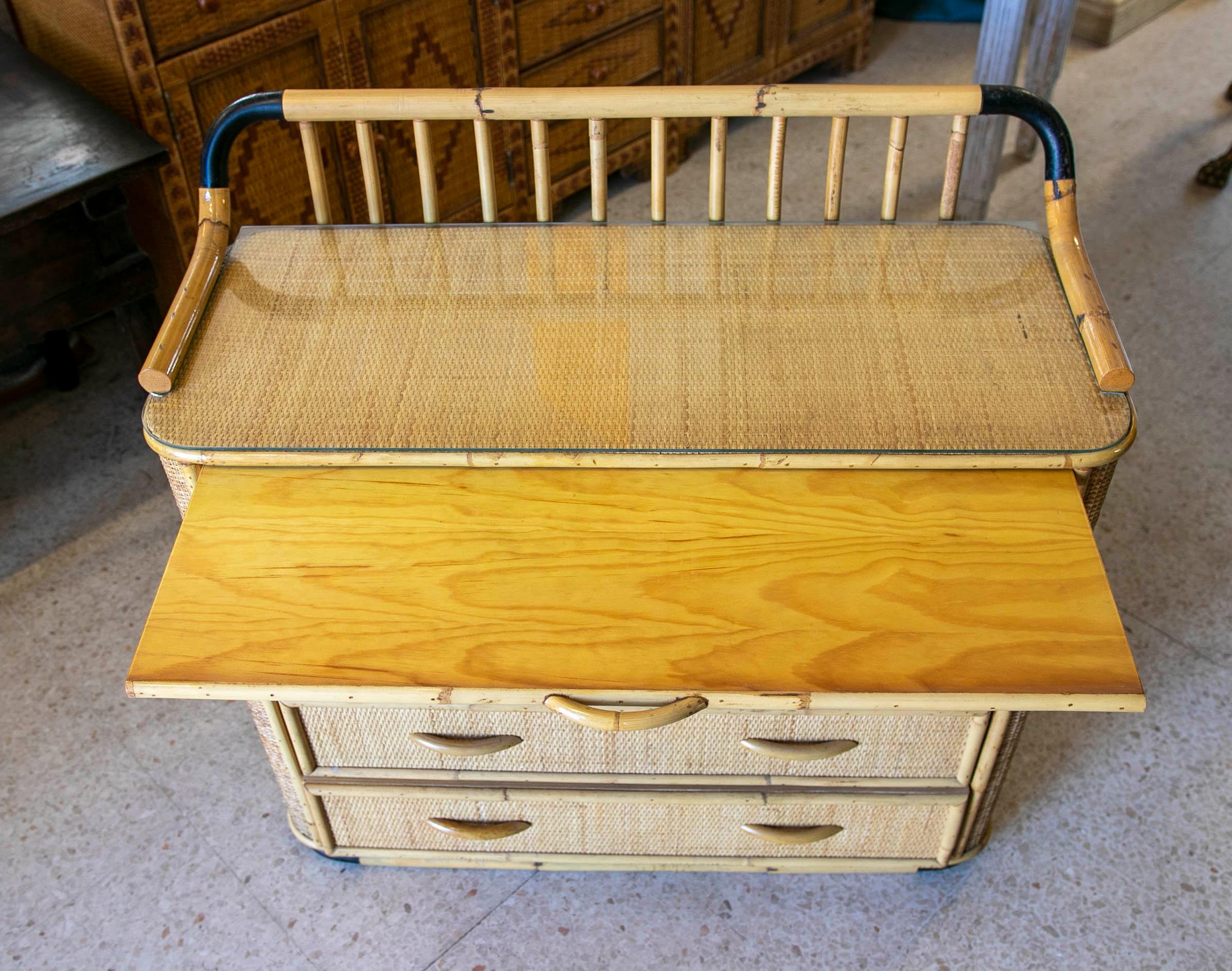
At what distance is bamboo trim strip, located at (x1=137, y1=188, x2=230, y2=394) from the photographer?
4.03 feet

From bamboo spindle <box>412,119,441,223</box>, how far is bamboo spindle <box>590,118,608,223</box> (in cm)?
21

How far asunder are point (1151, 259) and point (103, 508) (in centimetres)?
217

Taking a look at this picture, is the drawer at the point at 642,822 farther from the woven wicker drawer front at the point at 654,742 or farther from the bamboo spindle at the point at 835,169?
the bamboo spindle at the point at 835,169

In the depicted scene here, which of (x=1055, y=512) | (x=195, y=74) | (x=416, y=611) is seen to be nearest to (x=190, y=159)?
(x=195, y=74)

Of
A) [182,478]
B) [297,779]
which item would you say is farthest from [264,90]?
[297,779]

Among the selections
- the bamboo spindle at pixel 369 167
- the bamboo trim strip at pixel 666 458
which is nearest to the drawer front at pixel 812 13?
the bamboo spindle at pixel 369 167

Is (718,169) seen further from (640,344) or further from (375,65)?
(375,65)

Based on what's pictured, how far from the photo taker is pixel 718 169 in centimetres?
142

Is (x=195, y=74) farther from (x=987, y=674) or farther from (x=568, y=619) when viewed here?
(x=987, y=674)

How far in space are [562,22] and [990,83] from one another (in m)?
0.87

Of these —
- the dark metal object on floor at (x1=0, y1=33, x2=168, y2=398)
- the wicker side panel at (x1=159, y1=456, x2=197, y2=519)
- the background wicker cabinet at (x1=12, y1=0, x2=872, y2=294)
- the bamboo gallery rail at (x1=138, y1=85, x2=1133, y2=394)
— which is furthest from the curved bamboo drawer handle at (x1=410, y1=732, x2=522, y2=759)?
the background wicker cabinet at (x1=12, y1=0, x2=872, y2=294)

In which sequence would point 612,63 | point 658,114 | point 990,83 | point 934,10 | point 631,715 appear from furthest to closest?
point 934,10
point 612,63
point 990,83
point 658,114
point 631,715

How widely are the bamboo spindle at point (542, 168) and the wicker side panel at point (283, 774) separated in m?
0.73

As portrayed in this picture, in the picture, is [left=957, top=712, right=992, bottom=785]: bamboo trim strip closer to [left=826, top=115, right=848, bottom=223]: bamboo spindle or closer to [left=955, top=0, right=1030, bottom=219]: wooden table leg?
[left=826, top=115, right=848, bottom=223]: bamboo spindle
